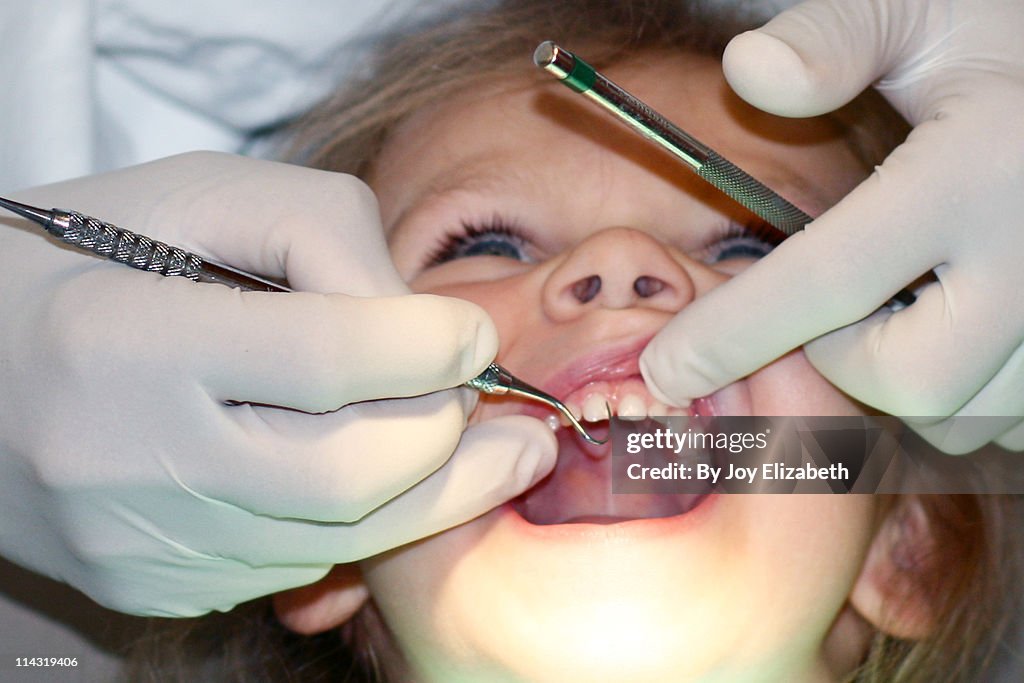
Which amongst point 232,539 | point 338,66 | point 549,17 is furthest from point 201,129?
point 232,539

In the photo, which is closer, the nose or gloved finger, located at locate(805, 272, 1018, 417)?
gloved finger, located at locate(805, 272, 1018, 417)

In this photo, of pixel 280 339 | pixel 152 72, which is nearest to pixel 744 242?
pixel 280 339

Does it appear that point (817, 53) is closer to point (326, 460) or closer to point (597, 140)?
point (597, 140)

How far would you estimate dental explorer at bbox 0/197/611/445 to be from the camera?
90 centimetres

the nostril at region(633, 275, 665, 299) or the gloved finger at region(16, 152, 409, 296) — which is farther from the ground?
the nostril at region(633, 275, 665, 299)

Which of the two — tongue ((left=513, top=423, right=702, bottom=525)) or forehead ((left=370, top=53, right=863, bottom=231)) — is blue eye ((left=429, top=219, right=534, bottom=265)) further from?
tongue ((left=513, top=423, right=702, bottom=525))

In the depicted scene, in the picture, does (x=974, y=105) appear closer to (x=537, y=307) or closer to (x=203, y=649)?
(x=537, y=307)

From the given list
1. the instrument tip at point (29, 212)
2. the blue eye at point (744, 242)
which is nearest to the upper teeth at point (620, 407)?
the blue eye at point (744, 242)

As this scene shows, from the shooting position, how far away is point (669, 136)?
3.35 feet

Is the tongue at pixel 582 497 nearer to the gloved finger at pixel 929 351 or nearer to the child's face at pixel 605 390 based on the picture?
the child's face at pixel 605 390

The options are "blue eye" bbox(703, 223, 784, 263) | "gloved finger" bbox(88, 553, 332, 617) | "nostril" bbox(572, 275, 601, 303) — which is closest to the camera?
"gloved finger" bbox(88, 553, 332, 617)

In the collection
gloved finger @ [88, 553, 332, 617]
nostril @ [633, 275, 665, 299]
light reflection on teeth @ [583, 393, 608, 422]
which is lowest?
gloved finger @ [88, 553, 332, 617]

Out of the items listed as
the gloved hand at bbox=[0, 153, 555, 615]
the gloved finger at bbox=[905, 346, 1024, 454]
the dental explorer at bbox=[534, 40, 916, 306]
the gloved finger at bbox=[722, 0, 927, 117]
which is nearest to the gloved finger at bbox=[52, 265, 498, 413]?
the gloved hand at bbox=[0, 153, 555, 615]

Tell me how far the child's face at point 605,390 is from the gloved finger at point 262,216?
0.73 feet
